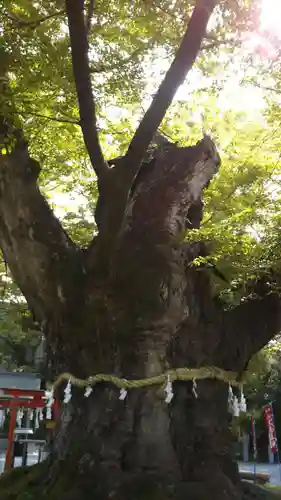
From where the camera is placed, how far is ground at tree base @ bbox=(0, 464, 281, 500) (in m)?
4.41

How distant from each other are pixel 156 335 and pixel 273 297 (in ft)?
5.20

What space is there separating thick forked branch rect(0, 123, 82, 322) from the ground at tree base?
1585mm

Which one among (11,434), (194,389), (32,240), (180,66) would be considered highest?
(180,66)

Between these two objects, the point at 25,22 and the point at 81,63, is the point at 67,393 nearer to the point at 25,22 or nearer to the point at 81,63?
the point at 81,63

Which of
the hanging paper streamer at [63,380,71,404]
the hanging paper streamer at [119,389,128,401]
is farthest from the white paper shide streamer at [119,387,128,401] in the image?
the hanging paper streamer at [63,380,71,404]

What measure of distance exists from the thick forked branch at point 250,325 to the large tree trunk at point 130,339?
0.04 meters

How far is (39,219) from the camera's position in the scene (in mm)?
5094

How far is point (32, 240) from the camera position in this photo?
504 cm

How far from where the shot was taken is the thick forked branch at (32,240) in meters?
5.03

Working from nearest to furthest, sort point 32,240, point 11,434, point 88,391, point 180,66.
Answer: point 180,66
point 88,391
point 32,240
point 11,434

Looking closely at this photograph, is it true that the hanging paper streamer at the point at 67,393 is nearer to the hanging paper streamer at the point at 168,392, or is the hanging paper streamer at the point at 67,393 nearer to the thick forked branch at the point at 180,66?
the hanging paper streamer at the point at 168,392

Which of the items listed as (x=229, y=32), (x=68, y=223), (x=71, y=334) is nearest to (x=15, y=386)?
(x=68, y=223)

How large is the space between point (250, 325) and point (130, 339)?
61.7 inches

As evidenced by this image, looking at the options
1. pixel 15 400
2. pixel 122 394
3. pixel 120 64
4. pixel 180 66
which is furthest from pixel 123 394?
pixel 15 400
